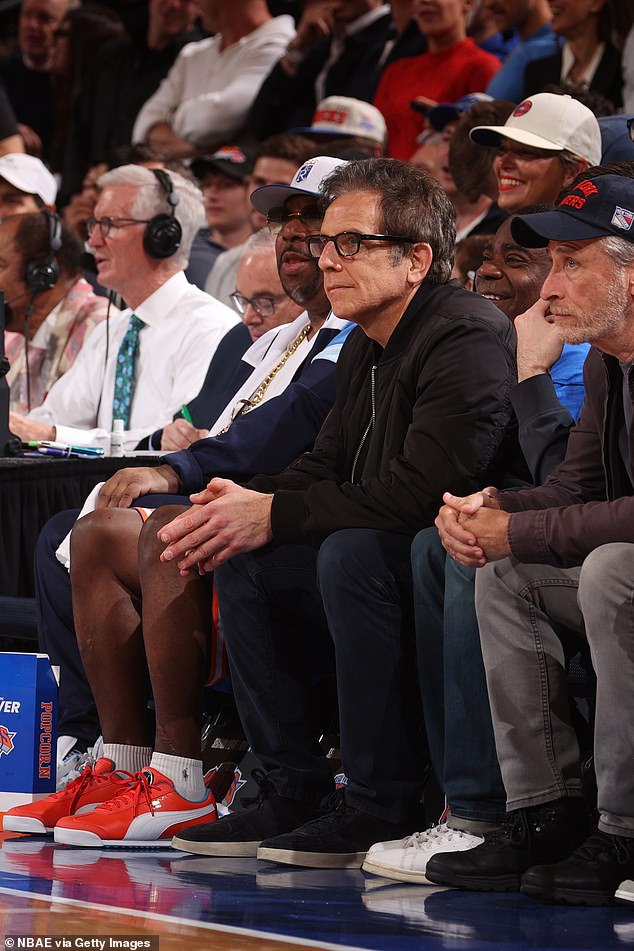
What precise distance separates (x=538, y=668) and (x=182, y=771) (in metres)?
0.88

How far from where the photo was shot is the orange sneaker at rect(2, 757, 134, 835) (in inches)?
119

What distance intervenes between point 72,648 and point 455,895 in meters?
1.42

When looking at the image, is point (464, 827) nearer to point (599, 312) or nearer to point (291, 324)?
point (599, 312)

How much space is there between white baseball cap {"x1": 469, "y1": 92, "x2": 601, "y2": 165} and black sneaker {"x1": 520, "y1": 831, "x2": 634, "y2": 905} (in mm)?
2186

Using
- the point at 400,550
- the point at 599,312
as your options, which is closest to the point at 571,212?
the point at 599,312

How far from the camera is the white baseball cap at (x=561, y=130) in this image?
13.0 ft

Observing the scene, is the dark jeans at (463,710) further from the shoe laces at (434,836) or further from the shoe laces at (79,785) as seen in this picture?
the shoe laces at (79,785)

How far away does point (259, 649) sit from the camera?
9.50 ft

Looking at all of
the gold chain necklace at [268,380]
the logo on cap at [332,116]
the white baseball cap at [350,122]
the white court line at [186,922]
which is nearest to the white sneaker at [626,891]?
the white court line at [186,922]

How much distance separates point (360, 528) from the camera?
276 centimetres

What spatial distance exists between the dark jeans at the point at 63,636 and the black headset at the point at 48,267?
190 centimetres

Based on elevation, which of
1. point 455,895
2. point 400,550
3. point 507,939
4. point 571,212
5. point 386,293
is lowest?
point 455,895

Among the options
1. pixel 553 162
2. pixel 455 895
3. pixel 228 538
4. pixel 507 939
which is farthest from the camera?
pixel 553 162

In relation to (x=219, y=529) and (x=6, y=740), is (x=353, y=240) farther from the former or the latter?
(x=6, y=740)
